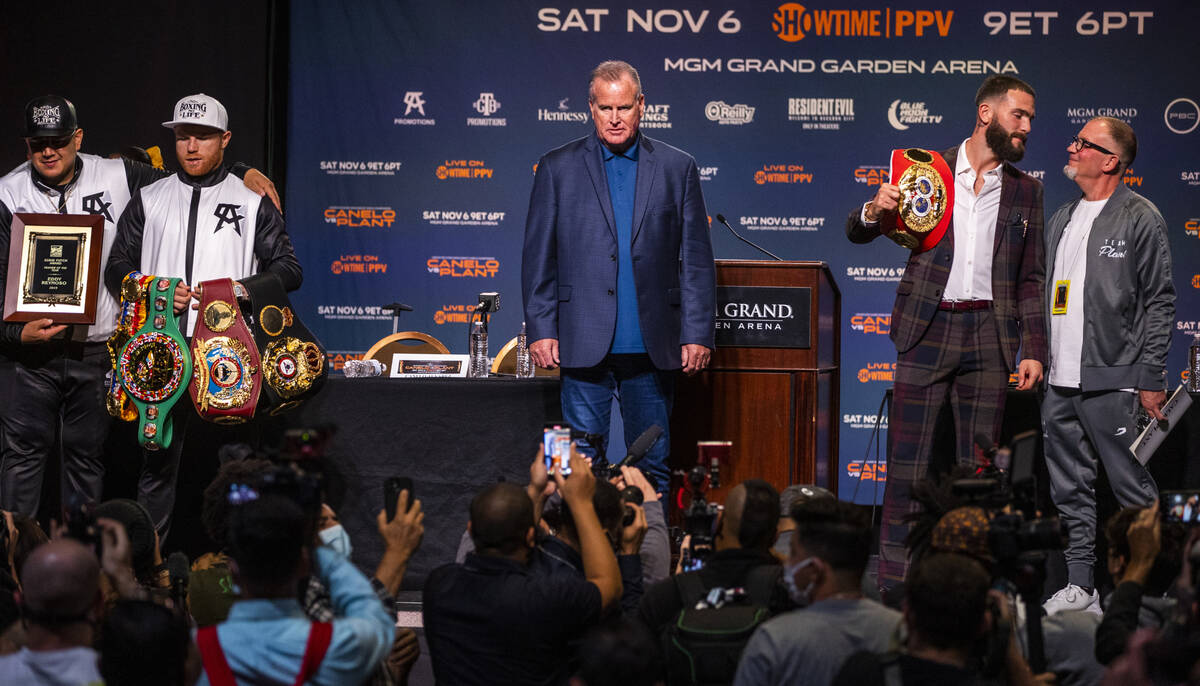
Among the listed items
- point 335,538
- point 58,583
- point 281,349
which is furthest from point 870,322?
point 58,583

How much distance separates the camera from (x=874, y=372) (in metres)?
8.33

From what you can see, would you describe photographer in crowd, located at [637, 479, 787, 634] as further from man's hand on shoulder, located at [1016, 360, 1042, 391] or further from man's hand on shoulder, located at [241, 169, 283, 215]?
man's hand on shoulder, located at [241, 169, 283, 215]

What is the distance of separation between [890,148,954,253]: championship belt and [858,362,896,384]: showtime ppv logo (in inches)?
149

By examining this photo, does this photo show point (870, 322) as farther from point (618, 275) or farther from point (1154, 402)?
point (618, 275)

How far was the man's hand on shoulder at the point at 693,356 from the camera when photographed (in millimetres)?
4629

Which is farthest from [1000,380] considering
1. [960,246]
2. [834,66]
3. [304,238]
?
[304,238]

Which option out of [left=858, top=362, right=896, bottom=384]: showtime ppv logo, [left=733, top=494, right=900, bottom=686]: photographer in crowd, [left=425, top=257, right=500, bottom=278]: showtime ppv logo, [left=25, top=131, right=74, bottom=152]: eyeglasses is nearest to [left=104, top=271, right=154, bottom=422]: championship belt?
[left=25, top=131, right=74, bottom=152]: eyeglasses

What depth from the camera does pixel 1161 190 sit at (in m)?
8.08

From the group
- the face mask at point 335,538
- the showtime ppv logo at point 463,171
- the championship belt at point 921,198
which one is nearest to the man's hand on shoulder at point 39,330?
the face mask at point 335,538

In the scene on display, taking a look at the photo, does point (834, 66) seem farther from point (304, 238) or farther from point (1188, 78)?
point (304, 238)

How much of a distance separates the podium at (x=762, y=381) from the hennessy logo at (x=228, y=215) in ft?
6.55

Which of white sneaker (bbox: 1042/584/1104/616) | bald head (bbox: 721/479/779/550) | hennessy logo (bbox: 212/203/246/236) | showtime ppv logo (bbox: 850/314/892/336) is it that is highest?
hennessy logo (bbox: 212/203/246/236)

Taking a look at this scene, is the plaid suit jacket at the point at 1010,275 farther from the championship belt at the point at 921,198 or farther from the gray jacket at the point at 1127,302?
the gray jacket at the point at 1127,302

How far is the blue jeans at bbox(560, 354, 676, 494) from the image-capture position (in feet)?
15.1
